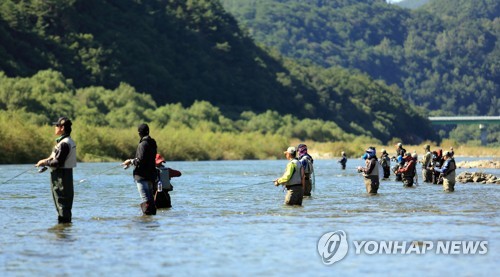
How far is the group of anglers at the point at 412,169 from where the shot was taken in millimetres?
32844

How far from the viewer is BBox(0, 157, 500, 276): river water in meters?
15.6

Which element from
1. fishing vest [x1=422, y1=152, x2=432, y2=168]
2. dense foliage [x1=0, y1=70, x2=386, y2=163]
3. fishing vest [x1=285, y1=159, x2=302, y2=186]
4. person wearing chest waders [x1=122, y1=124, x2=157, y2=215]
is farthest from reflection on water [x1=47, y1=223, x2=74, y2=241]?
dense foliage [x1=0, y1=70, x2=386, y2=163]

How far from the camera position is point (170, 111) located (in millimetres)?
124000

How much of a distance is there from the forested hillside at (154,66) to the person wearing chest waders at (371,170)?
6391 cm

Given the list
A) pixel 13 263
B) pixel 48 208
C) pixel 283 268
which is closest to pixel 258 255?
pixel 283 268

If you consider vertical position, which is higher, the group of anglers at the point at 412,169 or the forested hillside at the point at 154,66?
the forested hillside at the point at 154,66

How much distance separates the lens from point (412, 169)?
3912 centimetres

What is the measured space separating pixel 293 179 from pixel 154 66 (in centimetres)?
12737

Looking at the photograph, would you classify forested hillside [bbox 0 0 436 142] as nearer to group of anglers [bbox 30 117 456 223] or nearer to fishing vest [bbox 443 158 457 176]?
fishing vest [bbox 443 158 457 176]

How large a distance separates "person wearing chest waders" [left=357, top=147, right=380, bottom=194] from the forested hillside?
6391 centimetres

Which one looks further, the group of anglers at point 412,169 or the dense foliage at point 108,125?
the dense foliage at point 108,125

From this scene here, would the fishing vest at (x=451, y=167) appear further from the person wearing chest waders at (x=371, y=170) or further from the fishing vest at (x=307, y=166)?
the fishing vest at (x=307, y=166)

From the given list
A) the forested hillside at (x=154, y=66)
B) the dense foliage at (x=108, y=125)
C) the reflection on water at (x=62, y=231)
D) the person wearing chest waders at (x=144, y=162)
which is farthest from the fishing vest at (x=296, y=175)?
the forested hillside at (x=154, y=66)

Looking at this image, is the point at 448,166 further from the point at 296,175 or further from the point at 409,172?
the point at 296,175
